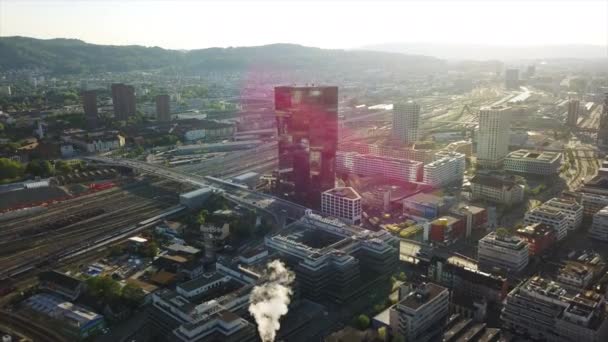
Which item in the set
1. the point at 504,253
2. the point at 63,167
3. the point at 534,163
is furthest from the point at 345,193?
the point at 63,167

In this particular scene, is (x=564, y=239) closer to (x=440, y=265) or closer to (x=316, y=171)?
(x=440, y=265)

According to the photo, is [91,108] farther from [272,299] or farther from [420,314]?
[420,314]

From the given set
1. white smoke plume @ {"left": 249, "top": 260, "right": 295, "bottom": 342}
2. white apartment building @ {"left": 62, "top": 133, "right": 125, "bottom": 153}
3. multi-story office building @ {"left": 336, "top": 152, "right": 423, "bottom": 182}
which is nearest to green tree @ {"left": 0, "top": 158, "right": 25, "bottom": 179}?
white apartment building @ {"left": 62, "top": 133, "right": 125, "bottom": 153}

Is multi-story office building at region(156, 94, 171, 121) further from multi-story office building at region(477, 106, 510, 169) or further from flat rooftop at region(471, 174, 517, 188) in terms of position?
flat rooftop at region(471, 174, 517, 188)

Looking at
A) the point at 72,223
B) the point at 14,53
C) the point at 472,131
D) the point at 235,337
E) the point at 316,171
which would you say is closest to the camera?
the point at 235,337

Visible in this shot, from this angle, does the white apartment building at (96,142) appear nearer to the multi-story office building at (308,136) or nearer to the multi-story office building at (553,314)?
the multi-story office building at (308,136)

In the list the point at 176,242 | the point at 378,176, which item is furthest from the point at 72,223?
the point at 378,176

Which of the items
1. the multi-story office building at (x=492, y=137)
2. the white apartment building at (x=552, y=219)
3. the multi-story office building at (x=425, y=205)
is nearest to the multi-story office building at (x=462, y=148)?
the multi-story office building at (x=492, y=137)
